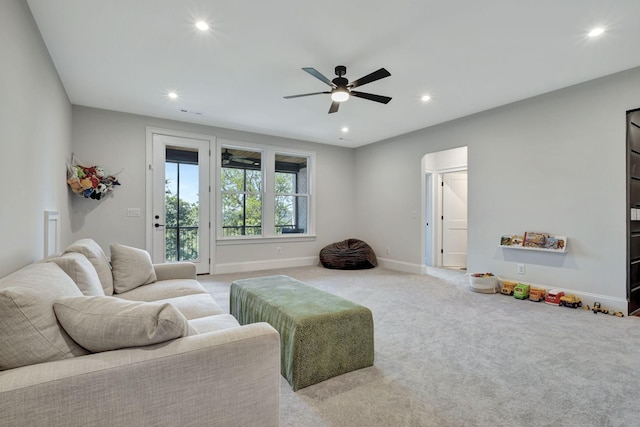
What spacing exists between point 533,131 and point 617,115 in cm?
79

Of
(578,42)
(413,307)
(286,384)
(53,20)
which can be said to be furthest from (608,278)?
(53,20)

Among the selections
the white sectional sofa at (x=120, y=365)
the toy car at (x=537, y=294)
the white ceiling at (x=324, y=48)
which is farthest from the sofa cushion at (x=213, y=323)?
the toy car at (x=537, y=294)

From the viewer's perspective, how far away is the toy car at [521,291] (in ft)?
12.5

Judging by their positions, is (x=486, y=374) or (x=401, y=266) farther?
(x=401, y=266)

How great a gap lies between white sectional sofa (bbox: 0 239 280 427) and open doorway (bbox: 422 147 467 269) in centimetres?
576

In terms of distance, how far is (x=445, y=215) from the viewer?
641cm

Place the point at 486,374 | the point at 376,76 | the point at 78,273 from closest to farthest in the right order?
the point at 78,273 → the point at 486,374 → the point at 376,76

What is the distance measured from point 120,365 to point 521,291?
426 centimetres

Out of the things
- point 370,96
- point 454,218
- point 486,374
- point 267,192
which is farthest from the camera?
point 454,218

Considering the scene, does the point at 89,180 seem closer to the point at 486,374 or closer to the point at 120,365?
the point at 120,365

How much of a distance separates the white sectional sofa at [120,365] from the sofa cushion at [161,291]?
1048 millimetres

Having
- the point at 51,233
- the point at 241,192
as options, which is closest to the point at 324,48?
the point at 51,233

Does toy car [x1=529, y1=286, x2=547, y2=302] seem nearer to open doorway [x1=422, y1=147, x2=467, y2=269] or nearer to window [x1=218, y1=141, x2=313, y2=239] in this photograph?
open doorway [x1=422, y1=147, x2=467, y2=269]

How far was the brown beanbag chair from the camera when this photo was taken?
5789 millimetres
